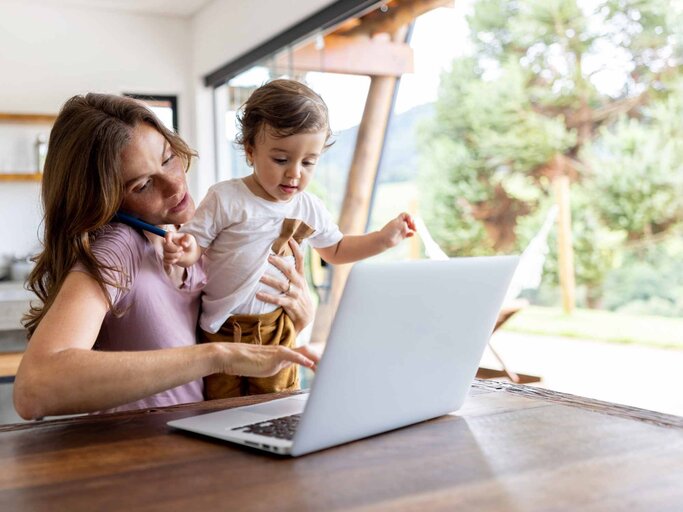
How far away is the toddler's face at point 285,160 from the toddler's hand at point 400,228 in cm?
23

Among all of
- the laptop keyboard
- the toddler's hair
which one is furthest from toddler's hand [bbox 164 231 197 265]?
the laptop keyboard

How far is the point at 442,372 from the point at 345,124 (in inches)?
158

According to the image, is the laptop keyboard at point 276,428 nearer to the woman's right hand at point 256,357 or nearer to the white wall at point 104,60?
the woman's right hand at point 256,357

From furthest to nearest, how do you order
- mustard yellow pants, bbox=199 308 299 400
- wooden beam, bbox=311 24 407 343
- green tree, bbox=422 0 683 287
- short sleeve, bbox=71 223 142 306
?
green tree, bbox=422 0 683 287
wooden beam, bbox=311 24 407 343
mustard yellow pants, bbox=199 308 299 400
short sleeve, bbox=71 223 142 306

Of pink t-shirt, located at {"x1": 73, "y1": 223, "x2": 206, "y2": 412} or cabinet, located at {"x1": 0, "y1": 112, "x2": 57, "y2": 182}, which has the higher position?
cabinet, located at {"x1": 0, "y1": 112, "x2": 57, "y2": 182}

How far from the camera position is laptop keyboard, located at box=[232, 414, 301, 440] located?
3.42 feet

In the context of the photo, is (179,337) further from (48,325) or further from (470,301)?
(470,301)

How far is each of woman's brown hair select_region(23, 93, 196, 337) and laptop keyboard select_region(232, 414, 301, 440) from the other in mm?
428

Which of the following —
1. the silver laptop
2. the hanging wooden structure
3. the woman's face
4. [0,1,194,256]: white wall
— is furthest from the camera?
[0,1,194,256]: white wall

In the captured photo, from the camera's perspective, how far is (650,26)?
832 centimetres

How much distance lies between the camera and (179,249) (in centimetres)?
157

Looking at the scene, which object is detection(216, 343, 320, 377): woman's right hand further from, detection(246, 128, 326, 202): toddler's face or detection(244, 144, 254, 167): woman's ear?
detection(244, 144, 254, 167): woman's ear

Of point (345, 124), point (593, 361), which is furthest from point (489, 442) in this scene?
point (593, 361)

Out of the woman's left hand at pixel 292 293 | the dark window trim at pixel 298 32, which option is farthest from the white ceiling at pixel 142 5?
the woman's left hand at pixel 292 293
